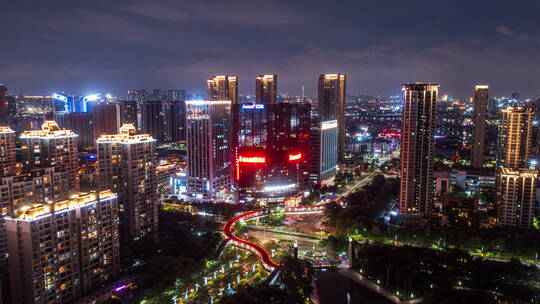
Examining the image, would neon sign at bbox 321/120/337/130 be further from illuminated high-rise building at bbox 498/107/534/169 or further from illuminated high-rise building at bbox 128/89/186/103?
illuminated high-rise building at bbox 128/89/186/103

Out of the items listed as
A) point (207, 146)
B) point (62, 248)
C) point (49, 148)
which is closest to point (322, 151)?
point (207, 146)

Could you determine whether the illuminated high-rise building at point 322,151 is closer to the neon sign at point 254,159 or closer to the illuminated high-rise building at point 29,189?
the neon sign at point 254,159

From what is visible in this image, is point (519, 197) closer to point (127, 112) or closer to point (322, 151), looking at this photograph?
point (322, 151)

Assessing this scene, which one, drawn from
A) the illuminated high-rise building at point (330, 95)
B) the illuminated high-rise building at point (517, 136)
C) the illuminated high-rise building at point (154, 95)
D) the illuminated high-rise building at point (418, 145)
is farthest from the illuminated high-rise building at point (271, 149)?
the illuminated high-rise building at point (154, 95)

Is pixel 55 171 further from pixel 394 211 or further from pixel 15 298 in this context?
pixel 394 211

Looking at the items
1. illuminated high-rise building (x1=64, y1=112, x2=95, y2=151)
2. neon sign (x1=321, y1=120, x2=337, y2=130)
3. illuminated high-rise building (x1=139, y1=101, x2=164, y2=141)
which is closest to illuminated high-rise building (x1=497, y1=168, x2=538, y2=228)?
neon sign (x1=321, y1=120, x2=337, y2=130)
